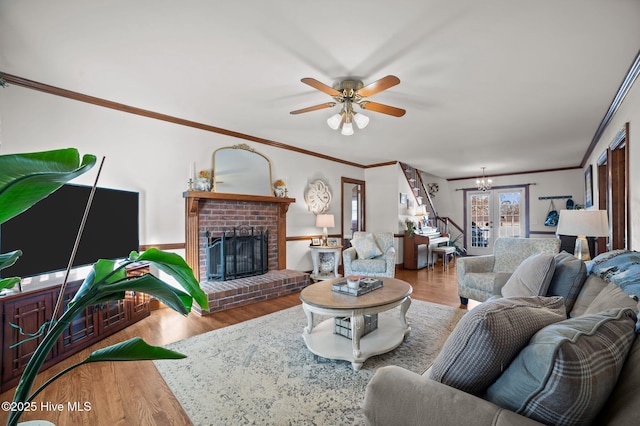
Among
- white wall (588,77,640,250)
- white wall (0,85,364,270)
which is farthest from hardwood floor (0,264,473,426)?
white wall (588,77,640,250)

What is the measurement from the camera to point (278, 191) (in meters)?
4.59

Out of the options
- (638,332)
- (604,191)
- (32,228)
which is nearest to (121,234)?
(32,228)

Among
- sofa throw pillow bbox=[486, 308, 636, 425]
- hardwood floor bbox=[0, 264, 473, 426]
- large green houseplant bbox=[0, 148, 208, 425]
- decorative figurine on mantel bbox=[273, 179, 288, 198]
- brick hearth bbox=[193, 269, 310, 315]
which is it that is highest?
decorative figurine on mantel bbox=[273, 179, 288, 198]

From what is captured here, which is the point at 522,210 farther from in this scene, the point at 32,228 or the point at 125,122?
the point at 32,228

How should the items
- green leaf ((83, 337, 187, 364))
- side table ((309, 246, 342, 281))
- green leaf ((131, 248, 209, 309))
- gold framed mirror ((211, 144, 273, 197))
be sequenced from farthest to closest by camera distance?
1. side table ((309, 246, 342, 281))
2. gold framed mirror ((211, 144, 273, 197))
3. green leaf ((131, 248, 209, 309))
4. green leaf ((83, 337, 187, 364))

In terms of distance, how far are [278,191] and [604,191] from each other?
4.77 m

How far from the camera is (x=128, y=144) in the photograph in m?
3.21

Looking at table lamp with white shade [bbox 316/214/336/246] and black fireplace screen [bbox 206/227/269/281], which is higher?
table lamp with white shade [bbox 316/214/336/246]

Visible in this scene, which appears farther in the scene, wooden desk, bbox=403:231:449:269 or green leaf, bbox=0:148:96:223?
wooden desk, bbox=403:231:449:269

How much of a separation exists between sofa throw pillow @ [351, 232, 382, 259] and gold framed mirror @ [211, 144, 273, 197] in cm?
163

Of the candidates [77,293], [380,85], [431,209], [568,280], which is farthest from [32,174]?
[431,209]

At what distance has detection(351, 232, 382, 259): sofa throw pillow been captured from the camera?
4578 mm

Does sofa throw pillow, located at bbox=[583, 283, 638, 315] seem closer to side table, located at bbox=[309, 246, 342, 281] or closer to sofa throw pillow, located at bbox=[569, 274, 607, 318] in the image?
sofa throw pillow, located at bbox=[569, 274, 607, 318]

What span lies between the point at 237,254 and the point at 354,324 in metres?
2.47
